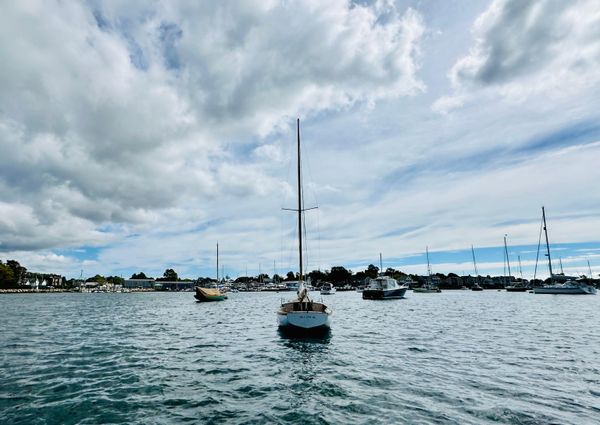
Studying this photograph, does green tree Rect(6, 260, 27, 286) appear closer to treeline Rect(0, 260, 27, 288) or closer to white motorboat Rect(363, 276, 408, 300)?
treeline Rect(0, 260, 27, 288)

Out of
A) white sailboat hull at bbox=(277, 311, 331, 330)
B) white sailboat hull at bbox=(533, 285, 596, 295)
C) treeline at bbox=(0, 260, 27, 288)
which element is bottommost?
white sailboat hull at bbox=(533, 285, 596, 295)

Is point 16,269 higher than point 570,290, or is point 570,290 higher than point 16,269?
point 16,269

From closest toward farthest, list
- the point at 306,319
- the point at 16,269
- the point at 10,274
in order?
the point at 306,319, the point at 10,274, the point at 16,269

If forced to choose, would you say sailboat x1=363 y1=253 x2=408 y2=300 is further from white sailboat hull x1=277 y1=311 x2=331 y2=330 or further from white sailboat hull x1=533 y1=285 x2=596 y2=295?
white sailboat hull x1=277 y1=311 x2=331 y2=330

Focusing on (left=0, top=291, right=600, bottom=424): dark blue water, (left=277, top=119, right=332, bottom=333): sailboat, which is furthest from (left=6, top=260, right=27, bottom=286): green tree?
(left=277, top=119, right=332, bottom=333): sailboat

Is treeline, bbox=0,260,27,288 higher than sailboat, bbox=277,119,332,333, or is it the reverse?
treeline, bbox=0,260,27,288

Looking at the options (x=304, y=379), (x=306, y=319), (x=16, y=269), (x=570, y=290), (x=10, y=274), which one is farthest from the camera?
(x=16, y=269)

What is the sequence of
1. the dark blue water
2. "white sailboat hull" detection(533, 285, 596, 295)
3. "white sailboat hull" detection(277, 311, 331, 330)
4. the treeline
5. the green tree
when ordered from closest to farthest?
the dark blue water
"white sailboat hull" detection(277, 311, 331, 330)
"white sailboat hull" detection(533, 285, 596, 295)
the treeline
the green tree

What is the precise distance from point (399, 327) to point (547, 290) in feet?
303

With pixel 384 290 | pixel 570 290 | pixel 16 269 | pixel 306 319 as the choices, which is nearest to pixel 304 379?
pixel 306 319

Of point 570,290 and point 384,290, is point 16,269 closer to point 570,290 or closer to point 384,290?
point 384,290

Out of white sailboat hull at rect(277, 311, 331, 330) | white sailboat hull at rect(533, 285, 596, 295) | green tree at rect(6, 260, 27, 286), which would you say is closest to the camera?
white sailboat hull at rect(277, 311, 331, 330)

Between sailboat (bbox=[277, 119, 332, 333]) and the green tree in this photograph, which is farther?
the green tree

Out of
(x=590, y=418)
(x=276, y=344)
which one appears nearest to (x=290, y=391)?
(x=590, y=418)
